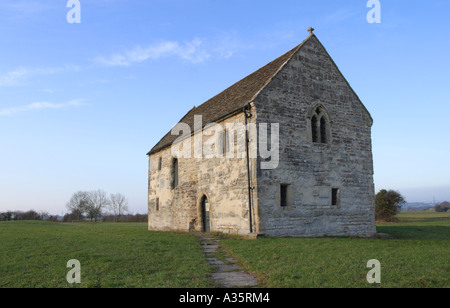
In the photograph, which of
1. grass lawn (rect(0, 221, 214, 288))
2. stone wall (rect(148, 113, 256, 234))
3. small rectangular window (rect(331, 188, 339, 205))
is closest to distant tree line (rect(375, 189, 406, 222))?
small rectangular window (rect(331, 188, 339, 205))

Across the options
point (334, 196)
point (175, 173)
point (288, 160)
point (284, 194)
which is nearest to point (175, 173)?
point (175, 173)

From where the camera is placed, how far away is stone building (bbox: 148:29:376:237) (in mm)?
15281

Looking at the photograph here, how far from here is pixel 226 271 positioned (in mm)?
8742

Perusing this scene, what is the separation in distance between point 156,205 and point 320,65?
51.0ft

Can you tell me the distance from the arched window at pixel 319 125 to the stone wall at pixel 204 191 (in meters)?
3.96

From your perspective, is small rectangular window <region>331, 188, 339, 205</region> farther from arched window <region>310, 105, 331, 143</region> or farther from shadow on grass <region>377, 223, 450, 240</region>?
shadow on grass <region>377, 223, 450, 240</region>

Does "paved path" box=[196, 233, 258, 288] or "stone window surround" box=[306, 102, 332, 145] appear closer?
"paved path" box=[196, 233, 258, 288]

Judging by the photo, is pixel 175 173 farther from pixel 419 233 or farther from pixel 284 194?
pixel 419 233

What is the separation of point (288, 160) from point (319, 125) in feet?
10.0

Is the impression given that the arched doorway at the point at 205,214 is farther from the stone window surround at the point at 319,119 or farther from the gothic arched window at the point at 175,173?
the stone window surround at the point at 319,119

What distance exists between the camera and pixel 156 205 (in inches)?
1019

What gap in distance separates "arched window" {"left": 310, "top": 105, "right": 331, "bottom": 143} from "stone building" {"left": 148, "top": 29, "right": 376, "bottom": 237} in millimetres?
52

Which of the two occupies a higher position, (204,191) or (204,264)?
(204,191)
